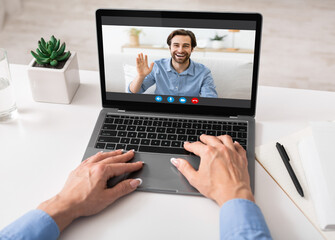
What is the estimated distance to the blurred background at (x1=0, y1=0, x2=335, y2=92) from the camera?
2.96 metres

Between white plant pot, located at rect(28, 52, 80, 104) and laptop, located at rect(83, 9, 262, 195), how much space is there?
5.6 inches

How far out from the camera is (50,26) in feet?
11.3

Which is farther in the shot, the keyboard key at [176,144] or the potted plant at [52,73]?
the potted plant at [52,73]

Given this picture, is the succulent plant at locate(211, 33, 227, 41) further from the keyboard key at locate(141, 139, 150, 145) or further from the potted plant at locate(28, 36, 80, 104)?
the potted plant at locate(28, 36, 80, 104)

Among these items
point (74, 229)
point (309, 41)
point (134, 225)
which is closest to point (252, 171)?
point (134, 225)

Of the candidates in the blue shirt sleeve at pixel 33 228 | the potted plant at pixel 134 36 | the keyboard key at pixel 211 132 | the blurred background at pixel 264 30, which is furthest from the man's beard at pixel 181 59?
the blurred background at pixel 264 30

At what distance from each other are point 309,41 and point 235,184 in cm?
261

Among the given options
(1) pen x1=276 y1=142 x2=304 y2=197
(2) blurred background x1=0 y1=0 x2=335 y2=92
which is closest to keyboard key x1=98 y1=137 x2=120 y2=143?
(1) pen x1=276 y1=142 x2=304 y2=197

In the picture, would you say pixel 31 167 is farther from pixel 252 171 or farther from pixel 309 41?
pixel 309 41

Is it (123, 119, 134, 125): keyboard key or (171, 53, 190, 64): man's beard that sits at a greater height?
(171, 53, 190, 64): man's beard

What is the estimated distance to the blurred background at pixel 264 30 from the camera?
2.96 meters

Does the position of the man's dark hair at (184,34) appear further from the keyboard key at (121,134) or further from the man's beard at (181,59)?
the keyboard key at (121,134)

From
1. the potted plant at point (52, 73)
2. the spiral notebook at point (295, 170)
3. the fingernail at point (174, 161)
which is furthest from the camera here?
the potted plant at point (52, 73)

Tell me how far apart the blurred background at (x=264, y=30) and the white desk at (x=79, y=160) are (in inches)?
65.6
